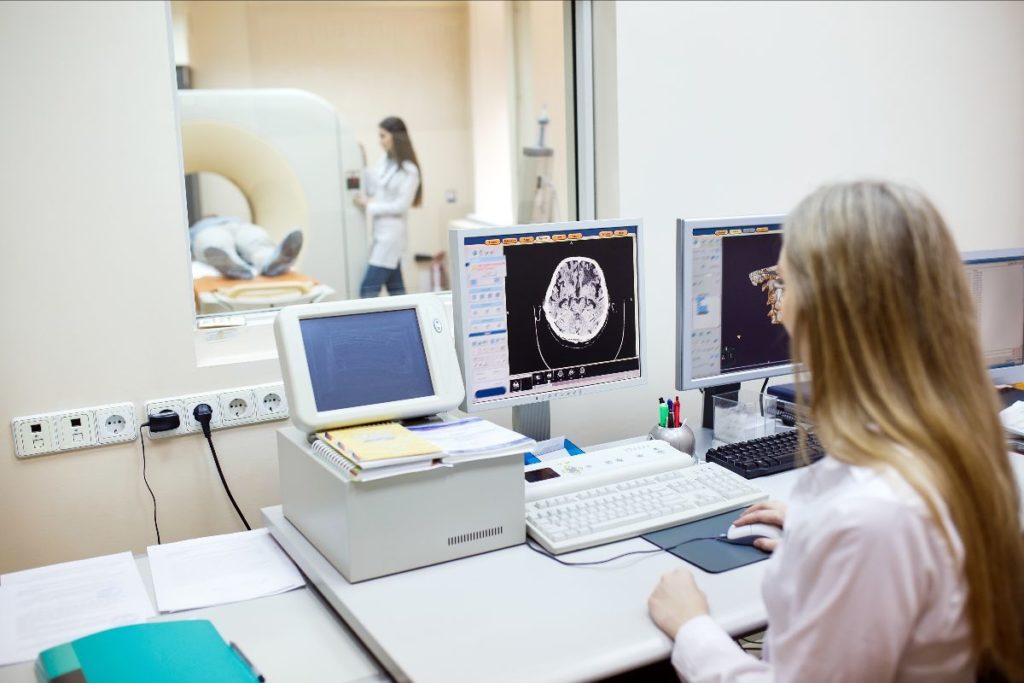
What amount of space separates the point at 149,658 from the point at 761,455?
116 cm

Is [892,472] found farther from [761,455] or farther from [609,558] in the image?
[761,455]

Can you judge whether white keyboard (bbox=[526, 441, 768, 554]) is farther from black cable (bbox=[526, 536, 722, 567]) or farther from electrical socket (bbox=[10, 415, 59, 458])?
electrical socket (bbox=[10, 415, 59, 458])

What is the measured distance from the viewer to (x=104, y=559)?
1.58m

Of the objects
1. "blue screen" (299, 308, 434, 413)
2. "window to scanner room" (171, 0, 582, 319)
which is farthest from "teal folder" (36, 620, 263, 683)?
"window to scanner room" (171, 0, 582, 319)

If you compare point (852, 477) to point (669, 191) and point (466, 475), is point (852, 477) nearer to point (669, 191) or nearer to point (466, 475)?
point (466, 475)

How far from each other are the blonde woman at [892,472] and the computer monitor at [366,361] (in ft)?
2.36

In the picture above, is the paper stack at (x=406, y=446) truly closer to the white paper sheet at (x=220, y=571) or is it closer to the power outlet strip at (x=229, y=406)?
the white paper sheet at (x=220, y=571)

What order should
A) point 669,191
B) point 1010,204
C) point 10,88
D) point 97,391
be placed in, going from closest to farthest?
point 10,88 < point 97,391 < point 669,191 < point 1010,204

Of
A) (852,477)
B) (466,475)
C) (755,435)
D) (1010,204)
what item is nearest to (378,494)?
(466,475)

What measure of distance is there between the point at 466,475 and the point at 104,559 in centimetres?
65

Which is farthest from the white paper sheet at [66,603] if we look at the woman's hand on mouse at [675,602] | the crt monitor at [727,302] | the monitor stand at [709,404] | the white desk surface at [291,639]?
the monitor stand at [709,404]

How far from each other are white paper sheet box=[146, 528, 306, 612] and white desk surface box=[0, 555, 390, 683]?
0.8 inches

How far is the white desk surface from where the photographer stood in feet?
→ 4.04

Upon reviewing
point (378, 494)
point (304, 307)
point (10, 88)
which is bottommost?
point (378, 494)
